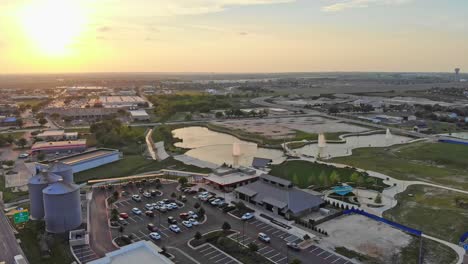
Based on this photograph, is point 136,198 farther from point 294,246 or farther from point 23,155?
point 23,155

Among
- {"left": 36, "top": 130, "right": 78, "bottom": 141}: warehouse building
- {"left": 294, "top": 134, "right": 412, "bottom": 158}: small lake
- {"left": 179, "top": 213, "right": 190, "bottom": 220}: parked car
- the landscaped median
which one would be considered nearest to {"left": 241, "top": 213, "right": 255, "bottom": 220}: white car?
the landscaped median

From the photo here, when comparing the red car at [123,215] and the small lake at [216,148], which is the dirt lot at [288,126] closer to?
the small lake at [216,148]

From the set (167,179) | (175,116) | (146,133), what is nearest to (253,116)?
(175,116)

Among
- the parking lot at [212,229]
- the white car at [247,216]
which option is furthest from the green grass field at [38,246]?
the white car at [247,216]

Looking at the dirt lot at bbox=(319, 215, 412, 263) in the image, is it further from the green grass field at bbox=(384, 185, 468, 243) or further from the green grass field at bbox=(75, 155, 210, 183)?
the green grass field at bbox=(75, 155, 210, 183)

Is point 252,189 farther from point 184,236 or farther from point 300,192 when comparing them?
point 184,236
